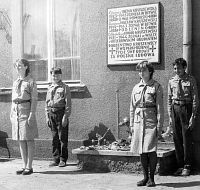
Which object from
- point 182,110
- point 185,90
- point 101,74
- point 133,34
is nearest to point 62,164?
point 101,74

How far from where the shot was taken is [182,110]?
25.0ft

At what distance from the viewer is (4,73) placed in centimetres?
1044

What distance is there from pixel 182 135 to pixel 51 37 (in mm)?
3909

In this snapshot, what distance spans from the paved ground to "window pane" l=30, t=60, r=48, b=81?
2.51 meters

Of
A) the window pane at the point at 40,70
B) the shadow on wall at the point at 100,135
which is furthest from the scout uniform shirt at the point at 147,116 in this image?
the window pane at the point at 40,70

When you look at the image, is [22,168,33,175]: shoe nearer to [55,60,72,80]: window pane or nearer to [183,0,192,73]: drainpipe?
[55,60,72,80]: window pane

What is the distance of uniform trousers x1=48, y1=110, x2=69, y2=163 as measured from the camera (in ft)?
27.8

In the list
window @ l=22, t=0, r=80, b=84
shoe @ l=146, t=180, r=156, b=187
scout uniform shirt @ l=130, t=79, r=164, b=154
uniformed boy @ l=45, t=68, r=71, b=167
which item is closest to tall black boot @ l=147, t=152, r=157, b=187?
shoe @ l=146, t=180, r=156, b=187

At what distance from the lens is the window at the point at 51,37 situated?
32.0 ft

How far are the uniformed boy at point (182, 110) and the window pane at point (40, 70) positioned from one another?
337 centimetres

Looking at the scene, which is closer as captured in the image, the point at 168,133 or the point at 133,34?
the point at 168,133

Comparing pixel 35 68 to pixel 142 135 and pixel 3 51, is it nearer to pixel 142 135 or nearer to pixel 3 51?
pixel 3 51

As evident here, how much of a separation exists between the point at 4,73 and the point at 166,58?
402 centimetres

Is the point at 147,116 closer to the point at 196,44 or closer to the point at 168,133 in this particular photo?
the point at 168,133
